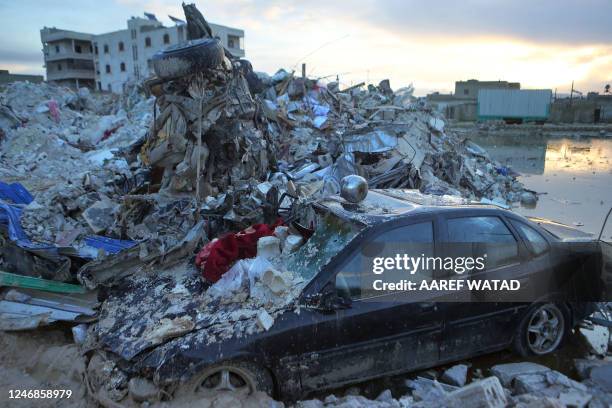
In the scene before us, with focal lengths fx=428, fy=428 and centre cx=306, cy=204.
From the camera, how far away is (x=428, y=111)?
14805 millimetres

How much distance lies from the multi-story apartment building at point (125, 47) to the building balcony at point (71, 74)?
136 millimetres

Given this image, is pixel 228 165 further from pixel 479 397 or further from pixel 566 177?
pixel 566 177

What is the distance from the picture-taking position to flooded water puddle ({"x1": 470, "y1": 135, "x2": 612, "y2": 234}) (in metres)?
9.36

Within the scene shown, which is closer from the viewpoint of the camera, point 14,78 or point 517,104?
point 517,104

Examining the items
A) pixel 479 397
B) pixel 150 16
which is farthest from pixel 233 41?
pixel 479 397

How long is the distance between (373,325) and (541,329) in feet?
5.96

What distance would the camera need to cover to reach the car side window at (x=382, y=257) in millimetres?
3244

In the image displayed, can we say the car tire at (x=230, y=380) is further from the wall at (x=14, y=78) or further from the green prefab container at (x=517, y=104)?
the wall at (x=14, y=78)

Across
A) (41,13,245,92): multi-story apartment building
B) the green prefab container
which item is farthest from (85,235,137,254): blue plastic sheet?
(41,13,245,92): multi-story apartment building

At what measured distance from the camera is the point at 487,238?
12.0 ft

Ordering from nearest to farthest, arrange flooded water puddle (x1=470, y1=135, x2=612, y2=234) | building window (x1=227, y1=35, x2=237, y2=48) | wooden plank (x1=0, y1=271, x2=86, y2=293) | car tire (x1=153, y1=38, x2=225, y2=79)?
wooden plank (x1=0, y1=271, x2=86, y2=293), car tire (x1=153, y1=38, x2=225, y2=79), flooded water puddle (x1=470, y1=135, x2=612, y2=234), building window (x1=227, y1=35, x2=237, y2=48)

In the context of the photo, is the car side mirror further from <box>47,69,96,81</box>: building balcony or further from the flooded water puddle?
<box>47,69,96,81</box>: building balcony

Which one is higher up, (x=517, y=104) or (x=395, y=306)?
(x=517, y=104)

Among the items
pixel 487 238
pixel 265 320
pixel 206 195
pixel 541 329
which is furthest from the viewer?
pixel 206 195
